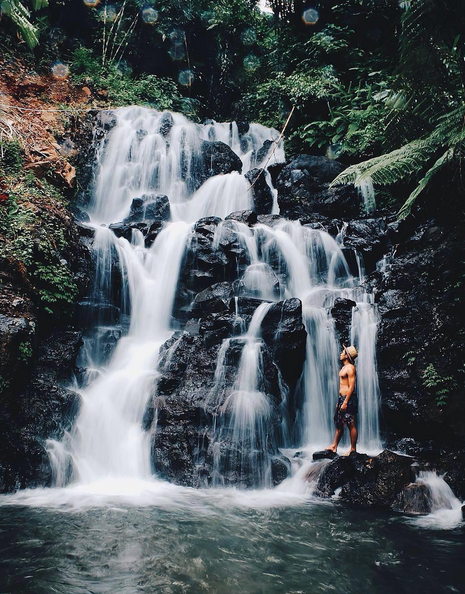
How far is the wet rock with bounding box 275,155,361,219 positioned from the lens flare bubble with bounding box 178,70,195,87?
9.71 m

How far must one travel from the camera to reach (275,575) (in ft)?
Result: 11.5

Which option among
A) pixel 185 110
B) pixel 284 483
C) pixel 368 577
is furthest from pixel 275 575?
pixel 185 110

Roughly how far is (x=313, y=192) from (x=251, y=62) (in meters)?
12.4

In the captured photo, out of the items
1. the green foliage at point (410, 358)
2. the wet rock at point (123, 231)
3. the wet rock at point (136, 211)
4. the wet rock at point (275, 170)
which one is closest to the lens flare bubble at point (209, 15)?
the wet rock at point (275, 170)

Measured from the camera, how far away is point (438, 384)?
693cm

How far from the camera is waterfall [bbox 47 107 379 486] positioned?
6.52 metres

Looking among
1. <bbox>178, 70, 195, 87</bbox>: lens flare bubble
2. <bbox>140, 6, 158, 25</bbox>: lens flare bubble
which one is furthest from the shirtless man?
<bbox>140, 6, 158, 25</bbox>: lens flare bubble

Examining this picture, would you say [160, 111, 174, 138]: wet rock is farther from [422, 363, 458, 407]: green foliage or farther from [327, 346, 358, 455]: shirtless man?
[422, 363, 458, 407]: green foliage

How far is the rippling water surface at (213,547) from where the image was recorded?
3.34m

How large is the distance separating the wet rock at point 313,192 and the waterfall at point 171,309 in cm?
87

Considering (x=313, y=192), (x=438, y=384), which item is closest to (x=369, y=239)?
(x=313, y=192)

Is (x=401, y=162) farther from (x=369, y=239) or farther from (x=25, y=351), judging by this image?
(x=25, y=351)

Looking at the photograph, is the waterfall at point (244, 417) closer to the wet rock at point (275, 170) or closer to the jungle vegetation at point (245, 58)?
the jungle vegetation at point (245, 58)

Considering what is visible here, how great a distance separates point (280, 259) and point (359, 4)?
12865mm
